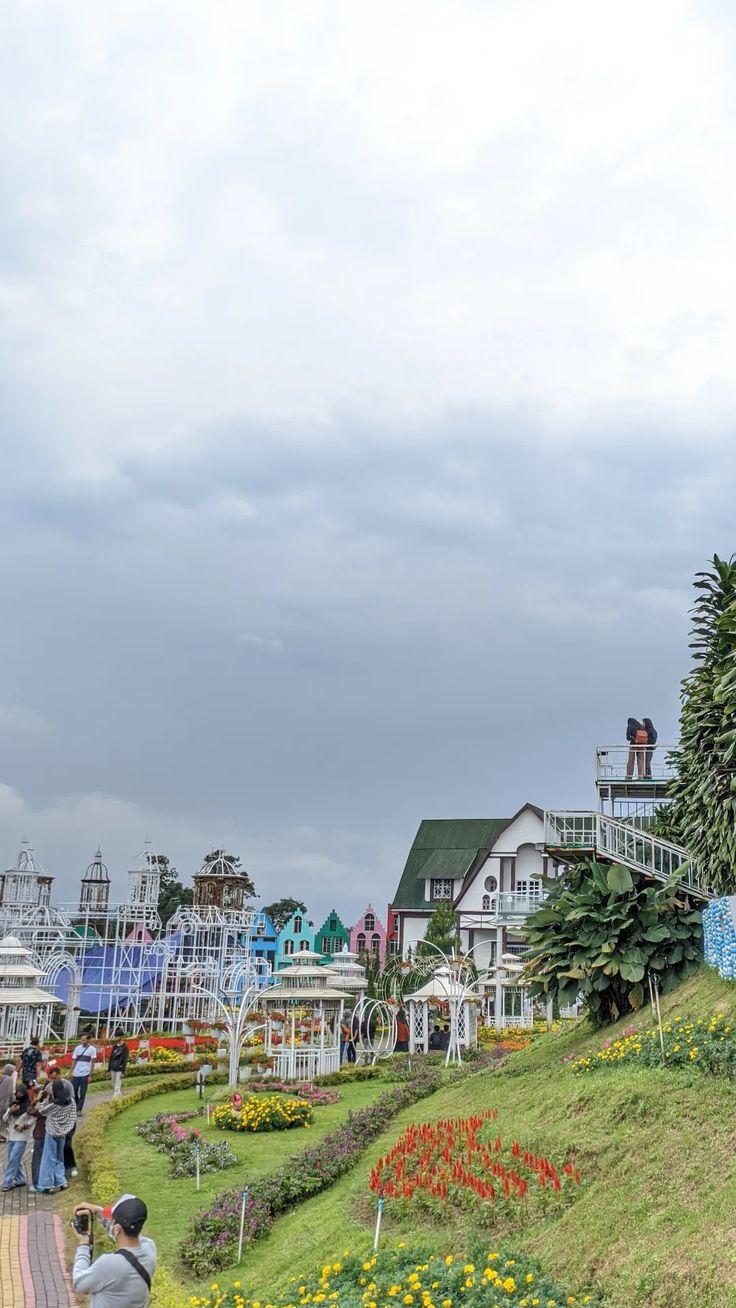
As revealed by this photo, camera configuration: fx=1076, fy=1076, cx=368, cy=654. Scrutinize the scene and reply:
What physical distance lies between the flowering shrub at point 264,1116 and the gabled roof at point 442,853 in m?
32.8

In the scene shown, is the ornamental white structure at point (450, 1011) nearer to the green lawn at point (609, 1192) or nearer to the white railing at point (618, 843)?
the white railing at point (618, 843)

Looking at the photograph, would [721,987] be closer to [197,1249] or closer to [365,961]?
[197,1249]

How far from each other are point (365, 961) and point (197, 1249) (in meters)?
41.0

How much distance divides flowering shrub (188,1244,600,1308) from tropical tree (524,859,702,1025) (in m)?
8.79

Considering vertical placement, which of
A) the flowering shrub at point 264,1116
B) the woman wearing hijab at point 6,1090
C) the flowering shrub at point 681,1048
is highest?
the flowering shrub at point 681,1048

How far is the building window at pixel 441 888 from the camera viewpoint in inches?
2108

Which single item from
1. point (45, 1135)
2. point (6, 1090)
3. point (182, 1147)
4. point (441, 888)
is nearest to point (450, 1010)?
point (182, 1147)

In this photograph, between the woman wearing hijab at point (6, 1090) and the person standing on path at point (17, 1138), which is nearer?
the person standing on path at point (17, 1138)

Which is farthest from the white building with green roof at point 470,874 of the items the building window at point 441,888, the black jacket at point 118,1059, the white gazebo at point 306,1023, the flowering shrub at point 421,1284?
the flowering shrub at point 421,1284

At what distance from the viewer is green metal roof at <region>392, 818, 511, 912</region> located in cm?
5381

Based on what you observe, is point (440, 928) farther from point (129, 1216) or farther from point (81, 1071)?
point (129, 1216)

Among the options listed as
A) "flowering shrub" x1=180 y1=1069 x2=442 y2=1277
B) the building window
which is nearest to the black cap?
"flowering shrub" x1=180 y1=1069 x2=442 y2=1277

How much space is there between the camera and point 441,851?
5503 cm

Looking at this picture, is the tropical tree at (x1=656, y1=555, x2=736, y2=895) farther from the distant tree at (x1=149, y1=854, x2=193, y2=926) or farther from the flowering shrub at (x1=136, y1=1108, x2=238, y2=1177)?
the distant tree at (x1=149, y1=854, x2=193, y2=926)
